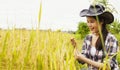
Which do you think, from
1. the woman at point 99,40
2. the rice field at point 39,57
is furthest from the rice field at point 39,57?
the woman at point 99,40

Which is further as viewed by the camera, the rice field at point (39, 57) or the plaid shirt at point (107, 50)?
the plaid shirt at point (107, 50)

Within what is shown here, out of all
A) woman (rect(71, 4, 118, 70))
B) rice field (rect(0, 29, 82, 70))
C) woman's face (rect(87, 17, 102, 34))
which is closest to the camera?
rice field (rect(0, 29, 82, 70))

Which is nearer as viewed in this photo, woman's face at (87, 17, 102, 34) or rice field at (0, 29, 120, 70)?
rice field at (0, 29, 120, 70)

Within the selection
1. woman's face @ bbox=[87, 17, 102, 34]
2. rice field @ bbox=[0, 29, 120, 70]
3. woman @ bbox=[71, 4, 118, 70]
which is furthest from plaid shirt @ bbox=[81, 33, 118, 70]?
rice field @ bbox=[0, 29, 120, 70]

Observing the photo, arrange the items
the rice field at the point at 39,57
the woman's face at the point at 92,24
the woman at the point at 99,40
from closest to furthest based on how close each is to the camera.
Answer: the rice field at the point at 39,57 < the woman's face at the point at 92,24 < the woman at the point at 99,40

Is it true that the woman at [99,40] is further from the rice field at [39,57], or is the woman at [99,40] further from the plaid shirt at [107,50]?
the rice field at [39,57]

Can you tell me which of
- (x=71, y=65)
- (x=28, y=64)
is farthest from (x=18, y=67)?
(x=71, y=65)

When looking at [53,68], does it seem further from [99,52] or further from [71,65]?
[99,52]

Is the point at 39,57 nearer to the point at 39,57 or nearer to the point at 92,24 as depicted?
the point at 39,57

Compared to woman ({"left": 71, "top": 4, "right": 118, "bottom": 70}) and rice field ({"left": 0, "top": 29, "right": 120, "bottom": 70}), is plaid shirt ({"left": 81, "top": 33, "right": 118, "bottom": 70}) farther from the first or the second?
rice field ({"left": 0, "top": 29, "right": 120, "bottom": 70})

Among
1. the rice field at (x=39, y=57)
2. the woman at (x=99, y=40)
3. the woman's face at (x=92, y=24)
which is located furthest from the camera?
the woman at (x=99, y=40)

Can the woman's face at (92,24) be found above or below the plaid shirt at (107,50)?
above

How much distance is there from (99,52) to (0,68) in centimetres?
169

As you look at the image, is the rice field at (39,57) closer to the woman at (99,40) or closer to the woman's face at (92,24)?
the woman's face at (92,24)
